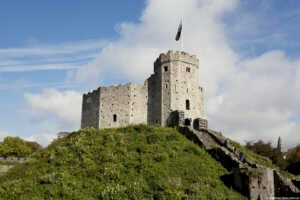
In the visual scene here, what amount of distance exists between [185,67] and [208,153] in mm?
21803

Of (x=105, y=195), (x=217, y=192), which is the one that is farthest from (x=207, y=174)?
(x=105, y=195)

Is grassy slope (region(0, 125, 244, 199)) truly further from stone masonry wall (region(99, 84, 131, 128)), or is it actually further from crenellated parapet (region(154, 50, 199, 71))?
crenellated parapet (region(154, 50, 199, 71))

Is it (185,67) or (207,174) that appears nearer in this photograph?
(207,174)

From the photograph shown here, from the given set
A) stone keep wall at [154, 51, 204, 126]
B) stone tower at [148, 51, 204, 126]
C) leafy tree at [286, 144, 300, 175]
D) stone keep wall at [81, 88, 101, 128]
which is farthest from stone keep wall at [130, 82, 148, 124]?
leafy tree at [286, 144, 300, 175]

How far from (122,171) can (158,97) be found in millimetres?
23962

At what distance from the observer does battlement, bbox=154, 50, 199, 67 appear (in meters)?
52.2

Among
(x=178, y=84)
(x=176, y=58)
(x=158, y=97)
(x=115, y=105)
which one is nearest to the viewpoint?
(x=178, y=84)

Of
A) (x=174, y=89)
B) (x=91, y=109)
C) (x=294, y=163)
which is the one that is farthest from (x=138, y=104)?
(x=294, y=163)

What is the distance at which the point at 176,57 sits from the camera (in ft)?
171

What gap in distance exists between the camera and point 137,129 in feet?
121

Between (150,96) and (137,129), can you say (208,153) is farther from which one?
(150,96)

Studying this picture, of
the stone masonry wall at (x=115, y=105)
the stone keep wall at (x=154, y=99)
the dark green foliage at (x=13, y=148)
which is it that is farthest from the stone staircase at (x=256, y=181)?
the dark green foliage at (x=13, y=148)

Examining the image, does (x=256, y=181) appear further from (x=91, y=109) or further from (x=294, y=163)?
(x=91, y=109)

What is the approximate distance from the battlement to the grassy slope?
1750 cm
